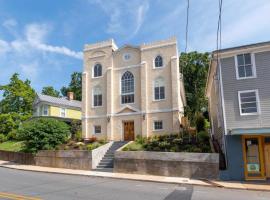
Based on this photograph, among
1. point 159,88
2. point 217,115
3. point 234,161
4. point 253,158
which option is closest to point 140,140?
point 159,88

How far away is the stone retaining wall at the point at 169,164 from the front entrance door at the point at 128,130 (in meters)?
7.95

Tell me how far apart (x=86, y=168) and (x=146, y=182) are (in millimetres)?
6599

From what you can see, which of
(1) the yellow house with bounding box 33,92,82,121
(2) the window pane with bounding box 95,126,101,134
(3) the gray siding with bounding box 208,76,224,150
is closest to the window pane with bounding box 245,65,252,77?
(3) the gray siding with bounding box 208,76,224,150

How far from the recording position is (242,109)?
54.2ft

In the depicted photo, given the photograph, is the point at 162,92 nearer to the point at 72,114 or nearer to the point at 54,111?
the point at 54,111

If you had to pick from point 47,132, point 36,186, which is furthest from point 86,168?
point 36,186

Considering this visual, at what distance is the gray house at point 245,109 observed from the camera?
15.4m

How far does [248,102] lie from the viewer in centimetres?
1650

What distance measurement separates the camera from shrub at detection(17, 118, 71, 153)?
22578 mm

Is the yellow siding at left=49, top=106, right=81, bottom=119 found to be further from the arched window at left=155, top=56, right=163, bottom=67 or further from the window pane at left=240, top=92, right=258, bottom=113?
the window pane at left=240, top=92, right=258, bottom=113

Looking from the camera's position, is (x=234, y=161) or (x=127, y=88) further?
(x=127, y=88)

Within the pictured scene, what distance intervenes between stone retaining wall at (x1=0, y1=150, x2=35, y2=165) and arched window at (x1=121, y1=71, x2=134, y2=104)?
10520 mm

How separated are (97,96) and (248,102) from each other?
54.5 feet

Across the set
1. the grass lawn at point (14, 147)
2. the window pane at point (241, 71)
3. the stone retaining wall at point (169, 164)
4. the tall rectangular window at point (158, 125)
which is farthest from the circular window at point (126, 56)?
the grass lawn at point (14, 147)
